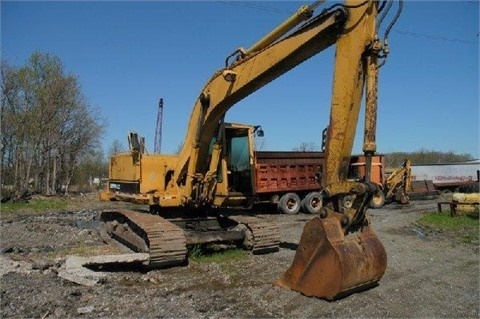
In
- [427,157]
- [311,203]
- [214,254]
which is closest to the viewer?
[214,254]

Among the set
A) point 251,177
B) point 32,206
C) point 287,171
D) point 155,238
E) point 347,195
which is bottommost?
point 32,206

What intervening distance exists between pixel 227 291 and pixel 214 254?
8.66 feet

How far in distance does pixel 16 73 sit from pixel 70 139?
6684 millimetres

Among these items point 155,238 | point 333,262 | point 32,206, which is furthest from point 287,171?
point 333,262

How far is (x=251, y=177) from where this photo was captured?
31.1 ft

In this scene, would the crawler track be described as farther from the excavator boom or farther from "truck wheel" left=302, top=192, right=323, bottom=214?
"truck wheel" left=302, top=192, right=323, bottom=214

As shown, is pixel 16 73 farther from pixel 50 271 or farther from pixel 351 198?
pixel 351 198

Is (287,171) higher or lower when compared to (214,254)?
higher

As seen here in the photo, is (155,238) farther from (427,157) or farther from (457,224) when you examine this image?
(427,157)

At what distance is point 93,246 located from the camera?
31.7ft

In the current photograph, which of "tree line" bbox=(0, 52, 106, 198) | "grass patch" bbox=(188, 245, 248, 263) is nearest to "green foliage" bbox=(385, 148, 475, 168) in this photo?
"tree line" bbox=(0, 52, 106, 198)

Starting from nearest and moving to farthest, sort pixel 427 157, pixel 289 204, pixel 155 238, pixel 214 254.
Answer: pixel 155 238, pixel 214 254, pixel 289 204, pixel 427 157

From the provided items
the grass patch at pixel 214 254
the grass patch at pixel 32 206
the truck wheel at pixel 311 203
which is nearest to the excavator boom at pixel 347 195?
the grass patch at pixel 214 254

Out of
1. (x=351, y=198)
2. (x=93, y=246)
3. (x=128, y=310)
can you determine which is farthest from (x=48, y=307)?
(x=93, y=246)
